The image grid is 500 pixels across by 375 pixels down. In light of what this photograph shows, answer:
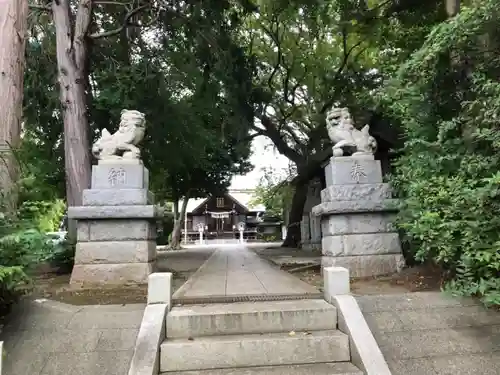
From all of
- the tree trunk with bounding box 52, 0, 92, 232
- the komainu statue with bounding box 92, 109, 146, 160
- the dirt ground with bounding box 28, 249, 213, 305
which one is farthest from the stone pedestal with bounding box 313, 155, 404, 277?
the tree trunk with bounding box 52, 0, 92, 232

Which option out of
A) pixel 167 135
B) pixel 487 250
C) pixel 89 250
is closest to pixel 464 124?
pixel 487 250

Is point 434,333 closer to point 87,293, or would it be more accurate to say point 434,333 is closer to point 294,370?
point 294,370

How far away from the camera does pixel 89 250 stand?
5945 millimetres

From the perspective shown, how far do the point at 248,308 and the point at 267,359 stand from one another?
25.2 inches

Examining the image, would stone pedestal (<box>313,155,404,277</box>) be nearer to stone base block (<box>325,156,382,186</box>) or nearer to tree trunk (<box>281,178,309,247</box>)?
stone base block (<box>325,156,382,186</box>)

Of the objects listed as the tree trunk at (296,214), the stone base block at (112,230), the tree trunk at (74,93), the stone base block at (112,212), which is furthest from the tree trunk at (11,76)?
the tree trunk at (296,214)

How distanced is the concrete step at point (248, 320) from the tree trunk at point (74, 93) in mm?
4968

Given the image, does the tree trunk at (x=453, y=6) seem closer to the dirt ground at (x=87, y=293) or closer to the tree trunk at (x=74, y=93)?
the dirt ground at (x=87, y=293)

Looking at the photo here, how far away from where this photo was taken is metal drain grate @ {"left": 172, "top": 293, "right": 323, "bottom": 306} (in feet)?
14.4

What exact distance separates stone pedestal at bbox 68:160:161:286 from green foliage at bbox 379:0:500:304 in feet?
12.7

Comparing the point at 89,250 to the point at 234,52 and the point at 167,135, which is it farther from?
the point at 234,52

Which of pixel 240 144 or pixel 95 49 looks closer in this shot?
pixel 95 49

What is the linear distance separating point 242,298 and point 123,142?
322 cm

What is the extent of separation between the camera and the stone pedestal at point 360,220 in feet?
19.9
